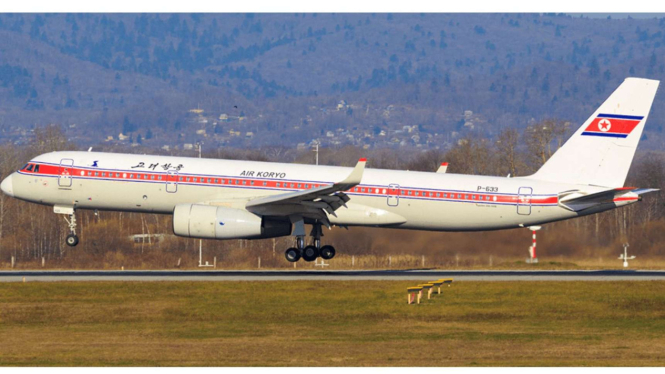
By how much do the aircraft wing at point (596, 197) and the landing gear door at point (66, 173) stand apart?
21503 mm

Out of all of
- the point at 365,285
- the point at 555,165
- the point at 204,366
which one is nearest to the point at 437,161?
the point at 555,165

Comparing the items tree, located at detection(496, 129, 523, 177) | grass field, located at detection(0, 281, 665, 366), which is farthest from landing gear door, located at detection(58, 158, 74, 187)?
tree, located at detection(496, 129, 523, 177)

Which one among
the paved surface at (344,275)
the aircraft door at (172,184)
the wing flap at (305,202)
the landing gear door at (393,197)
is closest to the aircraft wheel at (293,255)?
the paved surface at (344,275)

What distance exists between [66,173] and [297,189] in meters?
10.3

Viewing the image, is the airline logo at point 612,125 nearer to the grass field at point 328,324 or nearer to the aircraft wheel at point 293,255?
the grass field at point 328,324

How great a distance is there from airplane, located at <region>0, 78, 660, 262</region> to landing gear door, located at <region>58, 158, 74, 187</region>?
44mm

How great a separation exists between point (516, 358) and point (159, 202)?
914 inches

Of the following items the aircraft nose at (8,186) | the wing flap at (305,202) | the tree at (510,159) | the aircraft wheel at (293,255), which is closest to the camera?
the wing flap at (305,202)

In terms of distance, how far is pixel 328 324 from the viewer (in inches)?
1506

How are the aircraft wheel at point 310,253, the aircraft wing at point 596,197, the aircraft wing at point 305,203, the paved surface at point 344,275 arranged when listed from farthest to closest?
1. the aircraft wheel at point 310,253
2. the aircraft wing at point 596,197
3. the paved surface at point 344,275
4. the aircraft wing at point 305,203

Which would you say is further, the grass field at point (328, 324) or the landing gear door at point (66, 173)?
the landing gear door at point (66, 173)

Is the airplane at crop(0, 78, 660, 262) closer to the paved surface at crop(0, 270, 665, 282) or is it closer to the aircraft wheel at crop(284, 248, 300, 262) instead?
the aircraft wheel at crop(284, 248, 300, 262)

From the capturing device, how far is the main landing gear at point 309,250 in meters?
50.3

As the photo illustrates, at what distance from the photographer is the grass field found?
32.1 m
